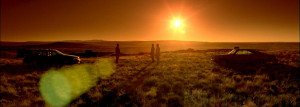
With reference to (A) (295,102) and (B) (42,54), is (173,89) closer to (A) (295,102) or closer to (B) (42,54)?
(A) (295,102)

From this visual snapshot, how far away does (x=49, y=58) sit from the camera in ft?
101

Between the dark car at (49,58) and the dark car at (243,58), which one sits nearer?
the dark car at (243,58)

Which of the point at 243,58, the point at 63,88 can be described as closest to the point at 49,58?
the point at 63,88

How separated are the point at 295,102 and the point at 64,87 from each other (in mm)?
9977

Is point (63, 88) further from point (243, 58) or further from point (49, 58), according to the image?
point (243, 58)

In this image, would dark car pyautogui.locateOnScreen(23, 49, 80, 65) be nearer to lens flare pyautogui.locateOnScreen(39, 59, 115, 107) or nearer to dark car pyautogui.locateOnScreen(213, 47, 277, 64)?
lens flare pyautogui.locateOnScreen(39, 59, 115, 107)

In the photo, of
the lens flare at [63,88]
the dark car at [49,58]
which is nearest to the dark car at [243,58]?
the lens flare at [63,88]

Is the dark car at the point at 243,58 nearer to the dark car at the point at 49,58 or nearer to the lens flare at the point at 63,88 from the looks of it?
the lens flare at the point at 63,88

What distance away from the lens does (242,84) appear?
18.2 metres

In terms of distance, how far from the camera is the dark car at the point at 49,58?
30531 millimetres

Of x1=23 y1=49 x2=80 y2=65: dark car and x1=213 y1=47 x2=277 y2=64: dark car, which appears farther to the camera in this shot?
x1=23 y1=49 x2=80 y2=65: dark car

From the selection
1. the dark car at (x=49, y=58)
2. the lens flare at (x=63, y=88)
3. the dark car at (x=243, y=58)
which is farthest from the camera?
the dark car at (x=49, y=58)

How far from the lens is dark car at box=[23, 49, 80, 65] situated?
30531 millimetres

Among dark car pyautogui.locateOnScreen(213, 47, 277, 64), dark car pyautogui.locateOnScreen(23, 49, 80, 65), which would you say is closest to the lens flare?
dark car pyautogui.locateOnScreen(23, 49, 80, 65)
